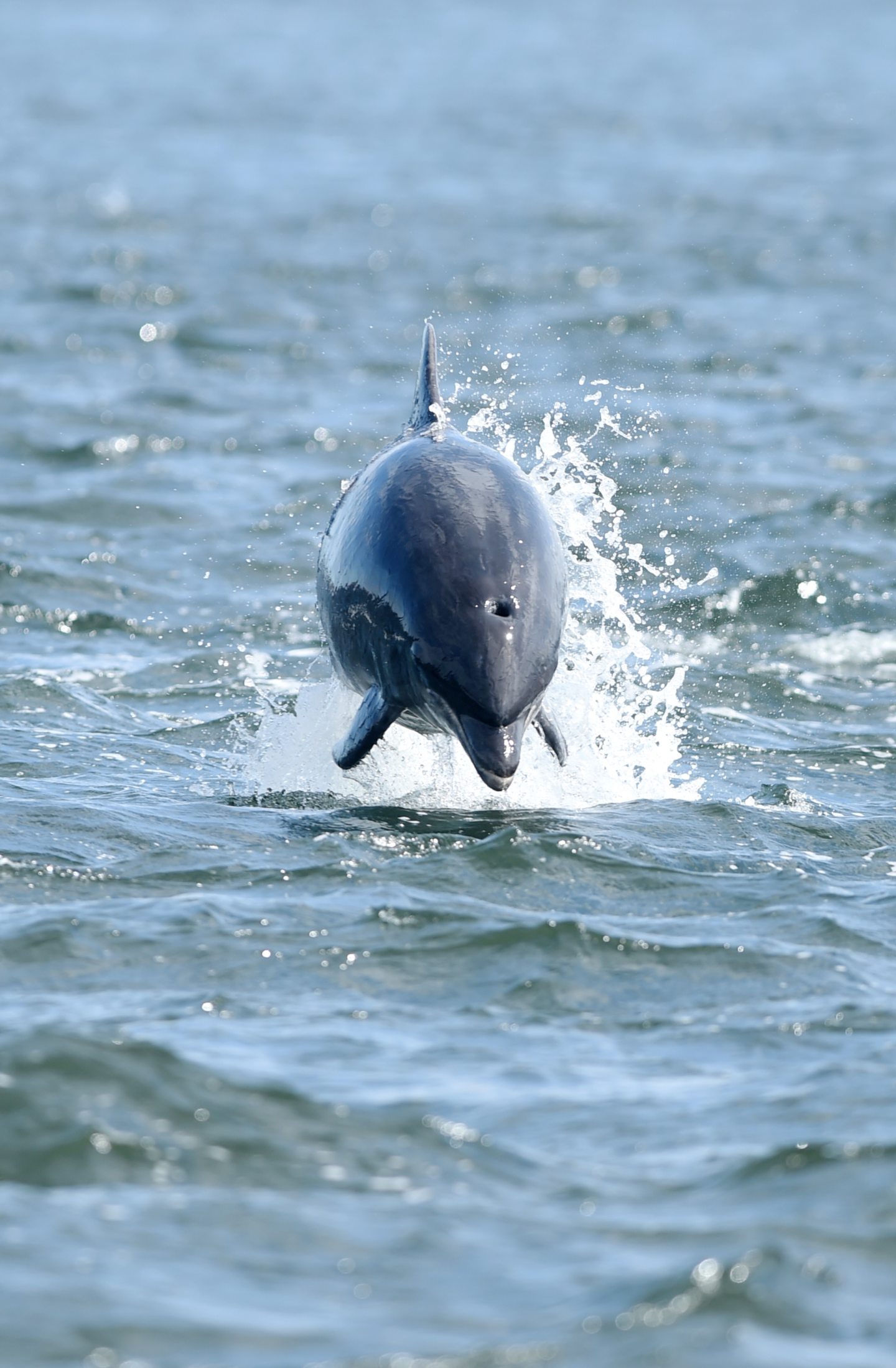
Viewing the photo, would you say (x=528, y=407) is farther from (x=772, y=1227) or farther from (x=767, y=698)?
(x=772, y=1227)

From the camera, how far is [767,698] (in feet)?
52.9

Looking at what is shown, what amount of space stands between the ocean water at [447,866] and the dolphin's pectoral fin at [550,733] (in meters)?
0.41

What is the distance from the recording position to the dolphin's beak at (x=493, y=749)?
35.4 feet

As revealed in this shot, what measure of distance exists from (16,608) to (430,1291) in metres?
12.2

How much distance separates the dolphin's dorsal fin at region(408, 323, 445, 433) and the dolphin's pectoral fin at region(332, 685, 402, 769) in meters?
2.13

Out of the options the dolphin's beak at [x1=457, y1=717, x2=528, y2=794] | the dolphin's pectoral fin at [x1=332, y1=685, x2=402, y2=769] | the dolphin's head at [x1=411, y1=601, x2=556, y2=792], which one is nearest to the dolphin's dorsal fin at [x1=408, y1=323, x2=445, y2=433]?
the dolphin's pectoral fin at [x1=332, y1=685, x2=402, y2=769]

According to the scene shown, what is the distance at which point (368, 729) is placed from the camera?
37.8 feet

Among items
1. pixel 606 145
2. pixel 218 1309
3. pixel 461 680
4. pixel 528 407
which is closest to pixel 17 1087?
pixel 218 1309

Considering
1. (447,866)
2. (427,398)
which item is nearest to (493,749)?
(447,866)

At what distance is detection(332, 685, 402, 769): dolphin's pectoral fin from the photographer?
11516 millimetres

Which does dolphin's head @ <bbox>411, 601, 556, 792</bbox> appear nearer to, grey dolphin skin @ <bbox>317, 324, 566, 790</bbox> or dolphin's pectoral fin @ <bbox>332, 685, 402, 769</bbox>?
grey dolphin skin @ <bbox>317, 324, 566, 790</bbox>

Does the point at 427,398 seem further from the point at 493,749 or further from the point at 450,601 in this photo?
the point at 493,749

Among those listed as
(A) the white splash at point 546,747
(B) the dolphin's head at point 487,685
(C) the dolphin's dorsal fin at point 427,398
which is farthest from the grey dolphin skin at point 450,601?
(A) the white splash at point 546,747

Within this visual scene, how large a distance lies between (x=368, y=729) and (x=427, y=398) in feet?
9.31
